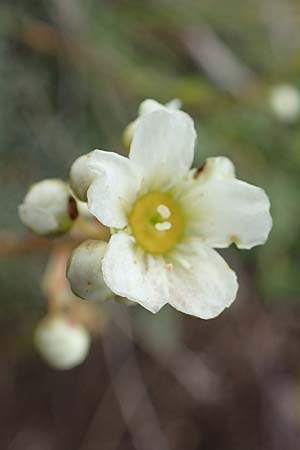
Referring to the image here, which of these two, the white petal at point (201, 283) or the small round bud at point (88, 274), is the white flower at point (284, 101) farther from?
the small round bud at point (88, 274)

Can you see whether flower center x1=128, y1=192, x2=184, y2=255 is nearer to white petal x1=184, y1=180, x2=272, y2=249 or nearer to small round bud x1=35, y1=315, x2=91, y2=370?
white petal x1=184, y1=180, x2=272, y2=249

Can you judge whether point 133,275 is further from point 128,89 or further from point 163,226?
point 128,89

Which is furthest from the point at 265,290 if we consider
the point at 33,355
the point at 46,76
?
the point at 46,76

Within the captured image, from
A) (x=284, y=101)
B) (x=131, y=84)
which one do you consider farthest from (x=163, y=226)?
(x=131, y=84)

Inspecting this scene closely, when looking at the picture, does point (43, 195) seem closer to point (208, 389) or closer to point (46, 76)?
point (46, 76)

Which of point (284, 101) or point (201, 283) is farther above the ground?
point (201, 283)

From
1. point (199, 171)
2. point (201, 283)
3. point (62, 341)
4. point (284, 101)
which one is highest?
point (199, 171)

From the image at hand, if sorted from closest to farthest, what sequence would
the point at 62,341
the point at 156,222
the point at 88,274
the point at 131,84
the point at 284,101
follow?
the point at 88,274 → the point at 156,222 → the point at 62,341 → the point at 284,101 → the point at 131,84
